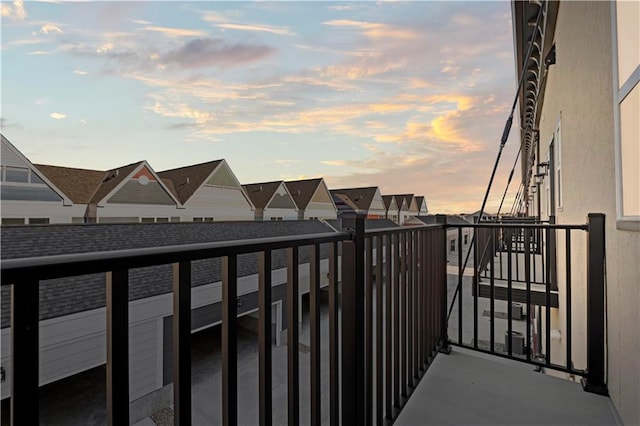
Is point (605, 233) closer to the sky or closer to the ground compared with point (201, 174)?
closer to the ground

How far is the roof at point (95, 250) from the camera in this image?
4.64m

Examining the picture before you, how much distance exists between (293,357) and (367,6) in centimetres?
391

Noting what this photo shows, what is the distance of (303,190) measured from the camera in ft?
70.4

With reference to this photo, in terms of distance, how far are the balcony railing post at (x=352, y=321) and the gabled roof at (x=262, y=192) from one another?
17229 mm

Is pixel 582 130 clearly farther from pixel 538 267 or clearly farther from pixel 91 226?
pixel 91 226

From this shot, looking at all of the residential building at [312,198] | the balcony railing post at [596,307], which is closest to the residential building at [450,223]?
the balcony railing post at [596,307]

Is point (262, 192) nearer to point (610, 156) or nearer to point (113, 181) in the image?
point (113, 181)

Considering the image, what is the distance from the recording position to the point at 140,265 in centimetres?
64

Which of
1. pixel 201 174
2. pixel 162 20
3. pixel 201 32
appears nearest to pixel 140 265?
pixel 162 20

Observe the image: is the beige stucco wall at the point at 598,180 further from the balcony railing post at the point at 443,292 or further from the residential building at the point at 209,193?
the residential building at the point at 209,193

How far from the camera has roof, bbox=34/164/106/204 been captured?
41.6ft

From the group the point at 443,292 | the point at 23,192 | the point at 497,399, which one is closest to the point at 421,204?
the point at 23,192

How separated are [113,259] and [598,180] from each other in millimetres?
2611

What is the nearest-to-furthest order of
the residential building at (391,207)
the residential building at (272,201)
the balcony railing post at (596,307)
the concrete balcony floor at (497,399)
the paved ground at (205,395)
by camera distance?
the concrete balcony floor at (497,399)
the balcony railing post at (596,307)
the paved ground at (205,395)
the residential building at (272,201)
the residential building at (391,207)
